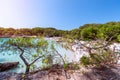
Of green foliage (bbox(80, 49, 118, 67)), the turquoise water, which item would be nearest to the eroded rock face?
the turquoise water

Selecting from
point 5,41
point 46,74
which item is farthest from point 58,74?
point 5,41

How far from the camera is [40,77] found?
3965mm

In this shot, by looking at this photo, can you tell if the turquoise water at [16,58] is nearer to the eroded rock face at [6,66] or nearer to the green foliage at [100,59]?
the eroded rock face at [6,66]

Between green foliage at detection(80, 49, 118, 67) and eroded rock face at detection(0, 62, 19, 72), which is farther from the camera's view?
eroded rock face at detection(0, 62, 19, 72)

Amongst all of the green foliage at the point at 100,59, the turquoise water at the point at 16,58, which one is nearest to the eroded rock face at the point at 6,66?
the turquoise water at the point at 16,58

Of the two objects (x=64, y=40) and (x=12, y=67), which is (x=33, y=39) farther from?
(x=12, y=67)

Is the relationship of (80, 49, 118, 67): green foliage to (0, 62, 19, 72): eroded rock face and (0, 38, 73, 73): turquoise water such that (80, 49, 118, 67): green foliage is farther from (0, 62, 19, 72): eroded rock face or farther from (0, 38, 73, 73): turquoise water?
(0, 62, 19, 72): eroded rock face

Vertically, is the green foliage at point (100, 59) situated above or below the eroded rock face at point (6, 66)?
above

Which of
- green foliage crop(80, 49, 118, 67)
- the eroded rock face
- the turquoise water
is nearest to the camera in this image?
the turquoise water

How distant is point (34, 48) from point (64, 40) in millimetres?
1248

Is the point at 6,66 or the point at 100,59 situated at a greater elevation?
the point at 100,59

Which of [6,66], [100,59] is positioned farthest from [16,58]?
[100,59]

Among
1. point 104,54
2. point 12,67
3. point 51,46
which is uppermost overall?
point 51,46

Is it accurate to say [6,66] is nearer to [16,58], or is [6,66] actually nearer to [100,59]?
[16,58]
